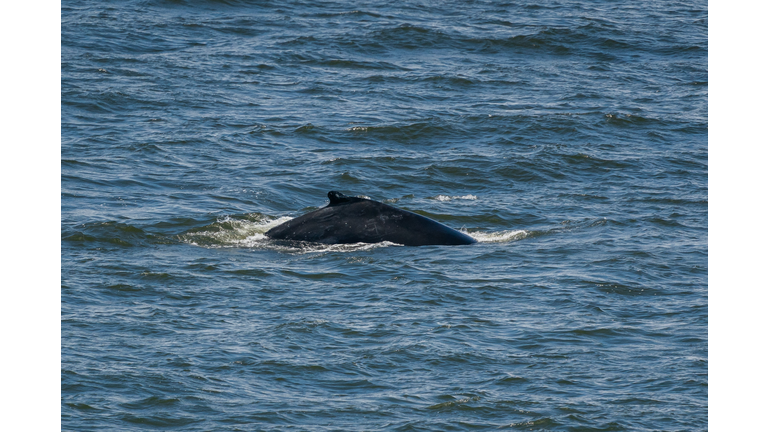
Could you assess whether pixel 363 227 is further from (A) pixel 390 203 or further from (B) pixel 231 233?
(A) pixel 390 203

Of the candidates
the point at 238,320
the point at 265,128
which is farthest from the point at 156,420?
the point at 265,128

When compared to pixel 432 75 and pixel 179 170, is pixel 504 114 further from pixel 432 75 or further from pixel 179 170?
pixel 179 170

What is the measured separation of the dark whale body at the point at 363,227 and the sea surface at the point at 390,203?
29 cm

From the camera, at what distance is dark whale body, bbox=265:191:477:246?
17859 millimetres

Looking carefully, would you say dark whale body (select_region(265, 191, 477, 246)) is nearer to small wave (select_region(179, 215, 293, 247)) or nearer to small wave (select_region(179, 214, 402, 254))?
small wave (select_region(179, 214, 402, 254))

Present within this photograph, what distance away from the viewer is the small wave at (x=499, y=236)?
18828mm

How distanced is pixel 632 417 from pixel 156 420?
16.9 ft

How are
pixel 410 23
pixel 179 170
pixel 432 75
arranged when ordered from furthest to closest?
pixel 410 23 < pixel 432 75 < pixel 179 170

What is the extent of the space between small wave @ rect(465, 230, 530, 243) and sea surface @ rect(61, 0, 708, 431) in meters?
0.10

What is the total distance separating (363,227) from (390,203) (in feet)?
12.6

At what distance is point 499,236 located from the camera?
19172mm

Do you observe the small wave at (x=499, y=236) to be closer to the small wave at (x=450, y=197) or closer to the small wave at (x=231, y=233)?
the small wave at (x=450, y=197)

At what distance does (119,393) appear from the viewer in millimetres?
10805

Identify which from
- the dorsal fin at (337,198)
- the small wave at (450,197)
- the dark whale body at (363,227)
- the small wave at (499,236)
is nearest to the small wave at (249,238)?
the dark whale body at (363,227)
